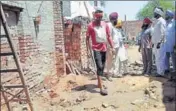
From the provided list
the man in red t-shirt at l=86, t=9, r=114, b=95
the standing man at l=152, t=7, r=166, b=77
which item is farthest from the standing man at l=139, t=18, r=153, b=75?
the man in red t-shirt at l=86, t=9, r=114, b=95

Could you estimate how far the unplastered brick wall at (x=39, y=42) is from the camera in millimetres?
6770

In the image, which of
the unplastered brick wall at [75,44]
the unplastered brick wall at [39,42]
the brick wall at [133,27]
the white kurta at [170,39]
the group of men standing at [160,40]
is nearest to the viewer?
the unplastered brick wall at [39,42]

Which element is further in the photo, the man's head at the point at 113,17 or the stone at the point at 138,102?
the man's head at the point at 113,17

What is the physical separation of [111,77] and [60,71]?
135cm

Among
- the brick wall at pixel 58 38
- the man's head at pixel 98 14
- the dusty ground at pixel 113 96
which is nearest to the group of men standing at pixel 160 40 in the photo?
the dusty ground at pixel 113 96

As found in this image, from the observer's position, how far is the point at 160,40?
7.99m

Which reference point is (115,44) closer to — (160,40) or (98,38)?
(160,40)

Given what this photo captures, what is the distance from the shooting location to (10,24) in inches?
247

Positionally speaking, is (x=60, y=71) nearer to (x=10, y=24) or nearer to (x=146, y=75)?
(x=146, y=75)

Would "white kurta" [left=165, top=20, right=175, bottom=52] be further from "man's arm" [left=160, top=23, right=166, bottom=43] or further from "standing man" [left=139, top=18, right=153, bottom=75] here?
"standing man" [left=139, top=18, right=153, bottom=75]

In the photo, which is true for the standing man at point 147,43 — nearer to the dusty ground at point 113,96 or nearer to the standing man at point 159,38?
the standing man at point 159,38

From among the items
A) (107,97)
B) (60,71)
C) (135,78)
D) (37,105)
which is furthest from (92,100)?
(60,71)

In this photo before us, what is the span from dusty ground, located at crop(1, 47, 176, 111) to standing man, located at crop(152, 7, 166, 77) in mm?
397

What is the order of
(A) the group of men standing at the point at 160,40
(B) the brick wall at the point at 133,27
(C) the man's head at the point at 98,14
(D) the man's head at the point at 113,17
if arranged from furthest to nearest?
(B) the brick wall at the point at 133,27 → (D) the man's head at the point at 113,17 → (A) the group of men standing at the point at 160,40 → (C) the man's head at the point at 98,14
